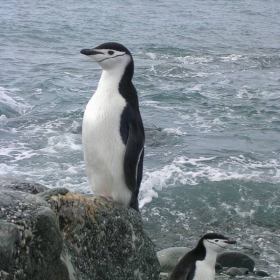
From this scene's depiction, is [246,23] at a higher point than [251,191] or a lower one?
lower

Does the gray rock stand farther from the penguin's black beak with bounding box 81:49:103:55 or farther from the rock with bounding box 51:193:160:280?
the penguin's black beak with bounding box 81:49:103:55

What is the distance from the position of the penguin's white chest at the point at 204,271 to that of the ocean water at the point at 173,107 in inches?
71.6

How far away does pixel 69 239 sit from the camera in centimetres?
472

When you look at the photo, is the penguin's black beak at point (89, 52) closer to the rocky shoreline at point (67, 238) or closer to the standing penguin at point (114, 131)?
the standing penguin at point (114, 131)

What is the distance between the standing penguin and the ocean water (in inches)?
139

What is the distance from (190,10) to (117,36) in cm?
744

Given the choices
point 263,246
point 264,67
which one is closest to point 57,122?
point 263,246

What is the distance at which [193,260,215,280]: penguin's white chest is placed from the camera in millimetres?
6672

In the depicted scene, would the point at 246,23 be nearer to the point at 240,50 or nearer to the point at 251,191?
the point at 240,50

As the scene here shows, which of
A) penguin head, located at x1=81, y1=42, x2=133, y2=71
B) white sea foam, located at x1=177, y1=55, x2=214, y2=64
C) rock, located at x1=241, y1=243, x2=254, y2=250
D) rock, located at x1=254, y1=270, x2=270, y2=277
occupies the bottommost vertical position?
white sea foam, located at x1=177, y1=55, x2=214, y2=64

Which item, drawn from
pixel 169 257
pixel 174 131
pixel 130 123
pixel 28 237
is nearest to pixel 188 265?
pixel 169 257

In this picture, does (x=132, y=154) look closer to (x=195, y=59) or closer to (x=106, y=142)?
(x=106, y=142)

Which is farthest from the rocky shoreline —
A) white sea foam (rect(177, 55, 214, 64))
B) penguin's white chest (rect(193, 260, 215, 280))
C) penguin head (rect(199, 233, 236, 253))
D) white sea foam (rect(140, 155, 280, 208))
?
white sea foam (rect(177, 55, 214, 64))

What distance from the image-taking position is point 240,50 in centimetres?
2300
